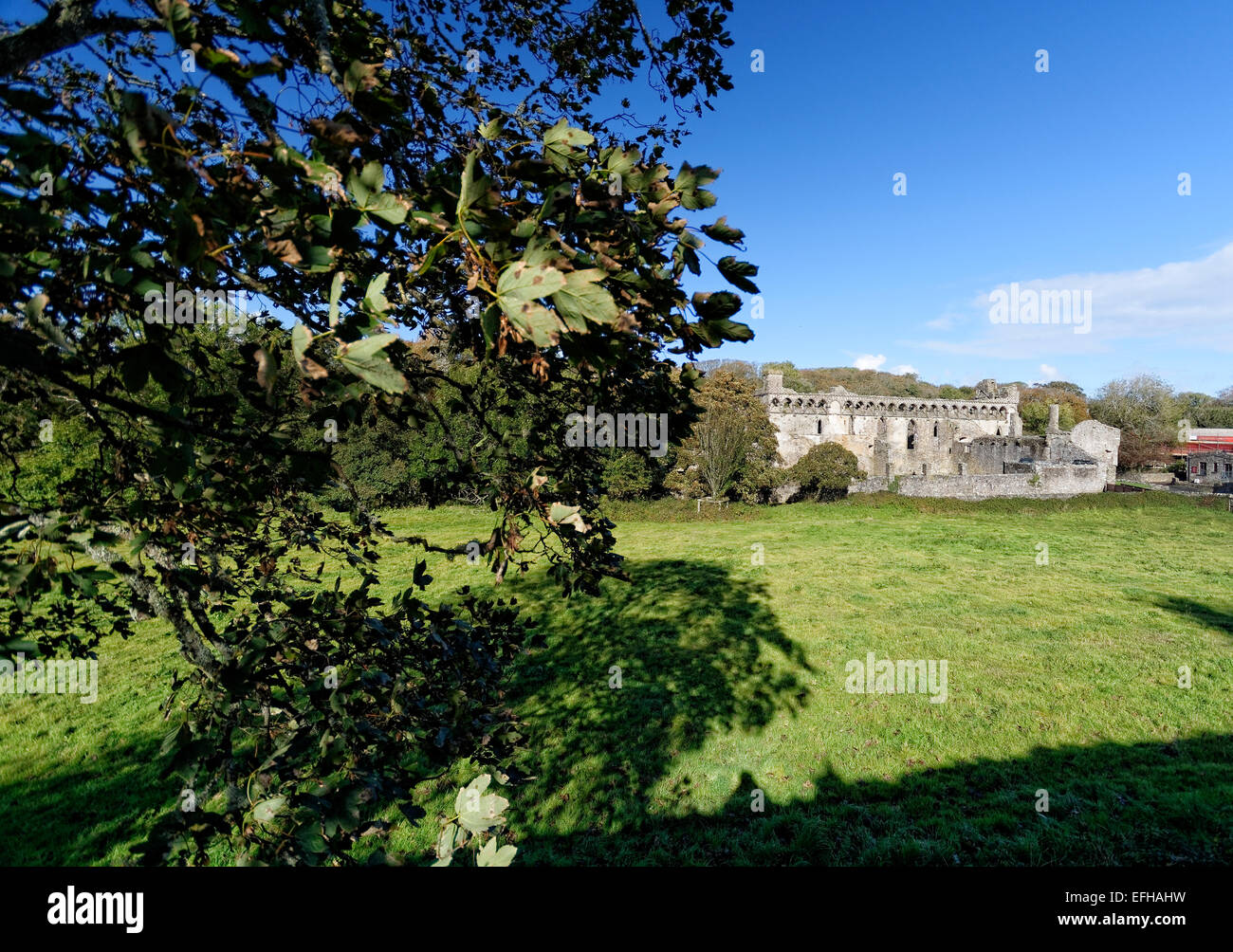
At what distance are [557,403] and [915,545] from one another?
1941 cm

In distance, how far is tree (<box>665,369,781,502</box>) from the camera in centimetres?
2905

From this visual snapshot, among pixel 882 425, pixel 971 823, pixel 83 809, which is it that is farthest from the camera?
pixel 882 425

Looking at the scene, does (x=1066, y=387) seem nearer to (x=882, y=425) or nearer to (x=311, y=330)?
(x=882, y=425)

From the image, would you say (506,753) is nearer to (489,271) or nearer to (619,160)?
(489,271)

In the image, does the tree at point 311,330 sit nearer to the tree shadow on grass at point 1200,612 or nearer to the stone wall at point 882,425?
the tree shadow on grass at point 1200,612

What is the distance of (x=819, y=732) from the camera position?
7.20m

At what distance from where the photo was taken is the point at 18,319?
2.08m

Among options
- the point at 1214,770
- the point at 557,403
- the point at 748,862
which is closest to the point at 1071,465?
the point at 1214,770

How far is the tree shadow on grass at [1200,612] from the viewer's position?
11.1m

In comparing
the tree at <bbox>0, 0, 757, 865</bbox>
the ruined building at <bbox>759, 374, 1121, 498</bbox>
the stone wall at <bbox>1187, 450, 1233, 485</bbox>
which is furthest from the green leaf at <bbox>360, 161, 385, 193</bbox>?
the stone wall at <bbox>1187, 450, 1233, 485</bbox>

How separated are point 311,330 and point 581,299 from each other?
1.41 metres

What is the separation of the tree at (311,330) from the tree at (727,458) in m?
25.6

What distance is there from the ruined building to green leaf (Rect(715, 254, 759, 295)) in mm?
32610

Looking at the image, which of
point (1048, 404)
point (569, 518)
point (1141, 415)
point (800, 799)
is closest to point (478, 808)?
point (569, 518)
